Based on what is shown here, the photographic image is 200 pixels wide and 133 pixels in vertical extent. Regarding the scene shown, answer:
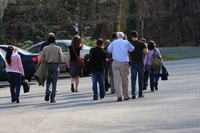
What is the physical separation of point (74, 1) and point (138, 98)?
2279 cm

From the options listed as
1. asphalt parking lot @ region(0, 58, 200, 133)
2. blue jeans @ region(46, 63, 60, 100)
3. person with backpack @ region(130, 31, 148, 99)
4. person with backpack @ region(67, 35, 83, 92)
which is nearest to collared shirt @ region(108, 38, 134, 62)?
person with backpack @ region(130, 31, 148, 99)

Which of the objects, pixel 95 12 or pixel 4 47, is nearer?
pixel 4 47

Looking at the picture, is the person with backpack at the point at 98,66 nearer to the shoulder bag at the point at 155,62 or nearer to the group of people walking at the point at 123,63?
the group of people walking at the point at 123,63

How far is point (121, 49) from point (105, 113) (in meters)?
3.60

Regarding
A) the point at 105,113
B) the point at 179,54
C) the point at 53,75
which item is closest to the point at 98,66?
the point at 53,75

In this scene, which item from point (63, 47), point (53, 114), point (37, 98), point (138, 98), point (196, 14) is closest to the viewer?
point (53, 114)

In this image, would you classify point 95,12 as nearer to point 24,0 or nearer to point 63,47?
point 24,0

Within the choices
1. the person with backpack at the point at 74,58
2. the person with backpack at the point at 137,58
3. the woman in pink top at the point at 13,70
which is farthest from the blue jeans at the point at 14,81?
the person with backpack at the point at 137,58

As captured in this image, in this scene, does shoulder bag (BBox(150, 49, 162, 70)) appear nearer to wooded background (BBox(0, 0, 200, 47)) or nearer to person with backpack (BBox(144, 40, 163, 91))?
person with backpack (BBox(144, 40, 163, 91))

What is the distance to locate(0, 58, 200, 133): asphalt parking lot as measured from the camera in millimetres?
11766

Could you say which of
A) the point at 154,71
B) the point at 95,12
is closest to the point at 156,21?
the point at 95,12

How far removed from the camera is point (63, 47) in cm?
2886

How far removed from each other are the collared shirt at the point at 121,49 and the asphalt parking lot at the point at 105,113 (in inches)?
43.6

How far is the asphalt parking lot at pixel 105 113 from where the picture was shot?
11.8 metres
